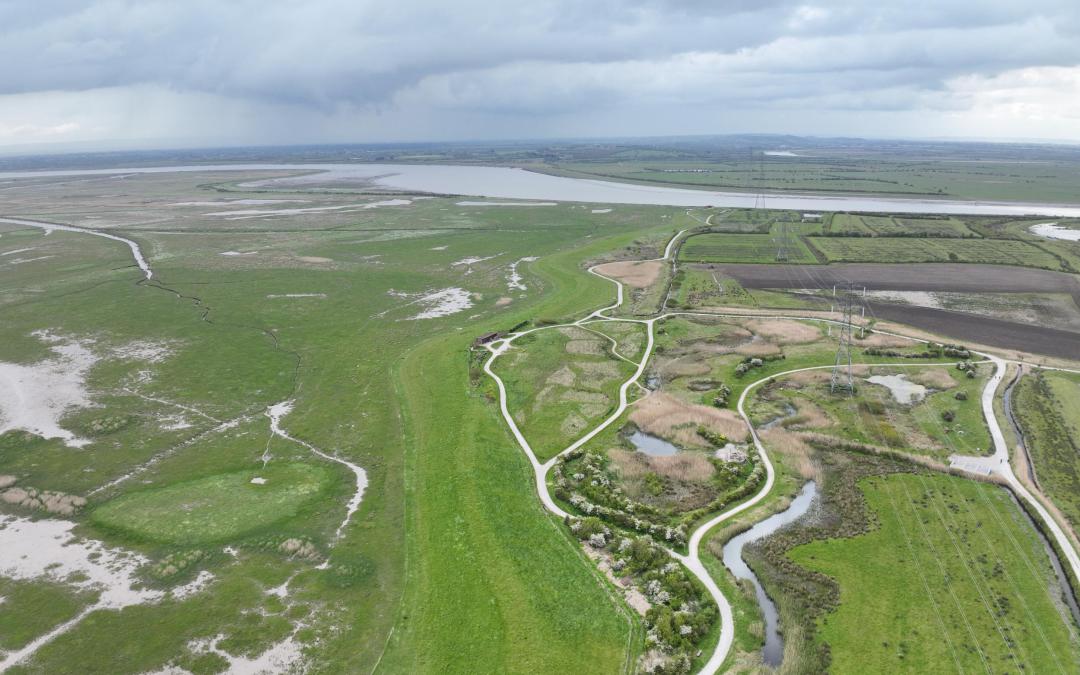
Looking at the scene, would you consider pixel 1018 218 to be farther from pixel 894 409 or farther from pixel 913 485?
pixel 913 485

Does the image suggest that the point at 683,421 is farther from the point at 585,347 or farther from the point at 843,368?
the point at 843,368

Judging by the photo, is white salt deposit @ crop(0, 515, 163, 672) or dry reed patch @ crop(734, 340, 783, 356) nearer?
white salt deposit @ crop(0, 515, 163, 672)

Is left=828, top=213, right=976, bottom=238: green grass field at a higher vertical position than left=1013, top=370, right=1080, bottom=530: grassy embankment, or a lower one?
higher

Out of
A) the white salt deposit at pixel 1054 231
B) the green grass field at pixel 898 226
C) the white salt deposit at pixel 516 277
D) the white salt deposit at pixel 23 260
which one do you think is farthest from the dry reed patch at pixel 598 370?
the white salt deposit at pixel 1054 231

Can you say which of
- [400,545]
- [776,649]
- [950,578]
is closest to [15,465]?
[400,545]

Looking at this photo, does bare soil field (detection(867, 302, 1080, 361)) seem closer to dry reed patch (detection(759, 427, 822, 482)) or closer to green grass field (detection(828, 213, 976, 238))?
dry reed patch (detection(759, 427, 822, 482))

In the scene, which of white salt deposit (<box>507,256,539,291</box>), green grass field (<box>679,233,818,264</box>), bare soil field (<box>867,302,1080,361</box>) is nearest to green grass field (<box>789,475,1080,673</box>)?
bare soil field (<box>867,302,1080,361</box>)

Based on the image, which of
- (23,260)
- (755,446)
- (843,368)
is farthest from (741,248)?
(23,260)
